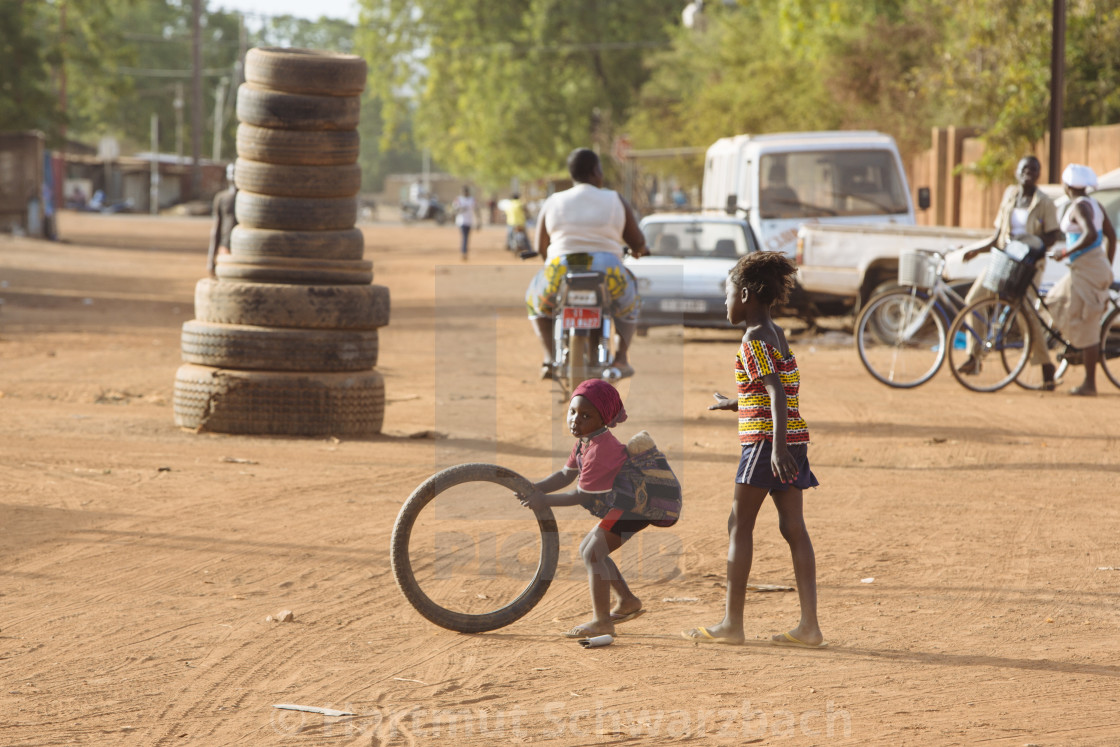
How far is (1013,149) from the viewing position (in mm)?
20391

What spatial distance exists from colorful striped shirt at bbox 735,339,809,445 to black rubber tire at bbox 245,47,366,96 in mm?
4798

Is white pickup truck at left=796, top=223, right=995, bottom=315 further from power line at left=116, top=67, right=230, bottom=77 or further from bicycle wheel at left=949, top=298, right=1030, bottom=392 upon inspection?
power line at left=116, top=67, right=230, bottom=77

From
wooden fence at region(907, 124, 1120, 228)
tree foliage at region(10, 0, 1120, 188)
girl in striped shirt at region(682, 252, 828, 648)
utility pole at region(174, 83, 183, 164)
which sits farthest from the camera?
utility pole at region(174, 83, 183, 164)

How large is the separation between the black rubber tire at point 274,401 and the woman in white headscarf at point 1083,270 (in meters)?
5.73

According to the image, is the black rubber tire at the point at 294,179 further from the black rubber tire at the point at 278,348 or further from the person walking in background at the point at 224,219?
the person walking in background at the point at 224,219

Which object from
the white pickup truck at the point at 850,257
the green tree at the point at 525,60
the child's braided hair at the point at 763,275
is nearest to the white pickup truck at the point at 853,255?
the white pickup truck at the point at 850,257

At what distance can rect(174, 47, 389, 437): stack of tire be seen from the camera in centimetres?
855

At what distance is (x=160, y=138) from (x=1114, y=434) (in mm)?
100657

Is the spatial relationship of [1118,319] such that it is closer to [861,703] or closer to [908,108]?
[861,703]

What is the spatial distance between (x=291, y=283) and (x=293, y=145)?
0.87 meters

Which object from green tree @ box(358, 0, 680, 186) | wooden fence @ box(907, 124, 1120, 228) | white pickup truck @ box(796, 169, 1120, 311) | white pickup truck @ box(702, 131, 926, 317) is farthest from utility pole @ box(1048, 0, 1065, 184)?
green tree @ box(358, 0, 680, 186)

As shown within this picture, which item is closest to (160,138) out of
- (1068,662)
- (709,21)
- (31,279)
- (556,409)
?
(709,21)

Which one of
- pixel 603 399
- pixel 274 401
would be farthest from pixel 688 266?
pixel 603 399

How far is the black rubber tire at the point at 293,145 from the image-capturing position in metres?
8.56
